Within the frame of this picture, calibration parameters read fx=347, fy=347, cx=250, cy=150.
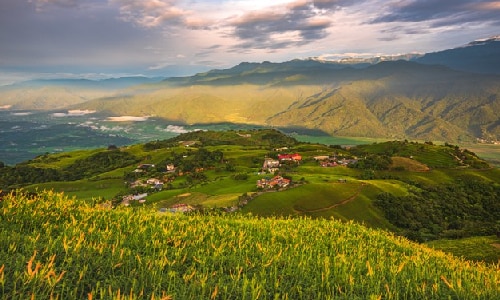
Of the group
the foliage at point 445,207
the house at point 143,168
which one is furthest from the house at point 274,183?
the house at point 143,168

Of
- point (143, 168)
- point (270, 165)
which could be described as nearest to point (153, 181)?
point (143, 168)

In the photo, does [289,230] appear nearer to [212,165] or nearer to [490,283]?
[490,283]

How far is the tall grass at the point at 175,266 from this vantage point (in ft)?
21.9

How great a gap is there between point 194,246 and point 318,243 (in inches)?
198

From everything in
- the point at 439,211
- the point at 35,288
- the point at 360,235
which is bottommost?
the point at 439,211

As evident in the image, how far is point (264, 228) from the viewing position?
1452 cm

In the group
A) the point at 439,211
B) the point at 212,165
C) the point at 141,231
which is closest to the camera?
the point at 141,231

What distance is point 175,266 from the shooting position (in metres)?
8.55

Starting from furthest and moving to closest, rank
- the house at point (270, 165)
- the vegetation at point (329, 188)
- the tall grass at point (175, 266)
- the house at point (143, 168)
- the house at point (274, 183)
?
the house at point (143, 168), the house at point (270, 165), the house at point (274, 183), the vegetation at point (329, 188), the tall grass at point (175, 266)

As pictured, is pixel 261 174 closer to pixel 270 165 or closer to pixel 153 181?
pixel 270 165

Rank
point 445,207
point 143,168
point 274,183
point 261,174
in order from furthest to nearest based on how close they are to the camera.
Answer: point 143,168, point 261,174, point 445,207, point 274,183

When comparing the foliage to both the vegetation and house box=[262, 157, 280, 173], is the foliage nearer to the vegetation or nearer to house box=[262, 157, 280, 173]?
the vegetation

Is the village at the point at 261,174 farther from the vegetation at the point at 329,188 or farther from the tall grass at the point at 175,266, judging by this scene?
the tall grass at the point at 175,266

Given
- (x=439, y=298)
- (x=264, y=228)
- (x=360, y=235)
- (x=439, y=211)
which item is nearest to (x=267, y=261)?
(x=439, y=298)
